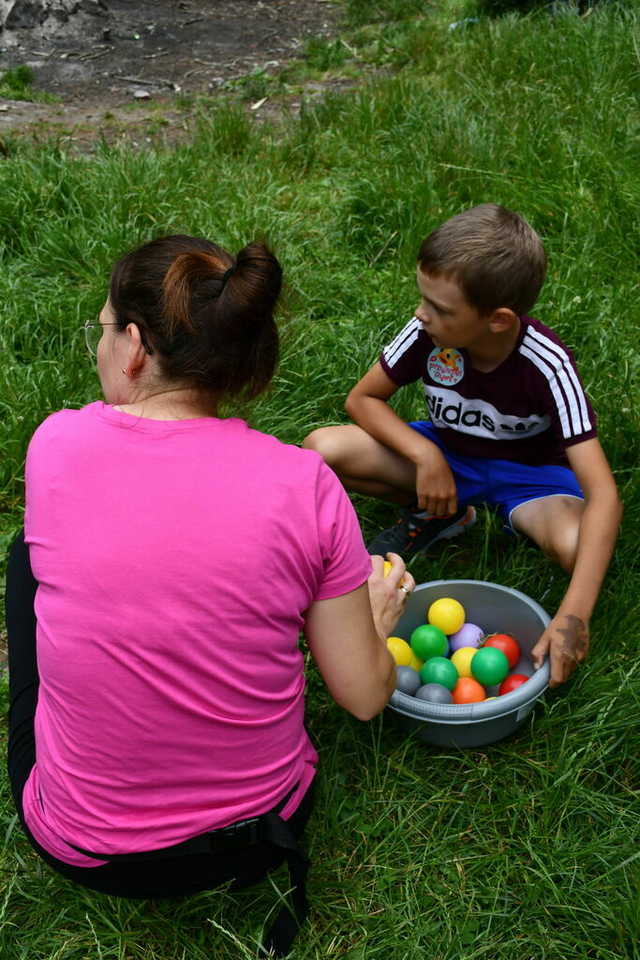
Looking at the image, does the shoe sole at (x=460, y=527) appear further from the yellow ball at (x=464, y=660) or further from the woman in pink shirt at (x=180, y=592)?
the woman in pink shirt at (x=180, y=592)

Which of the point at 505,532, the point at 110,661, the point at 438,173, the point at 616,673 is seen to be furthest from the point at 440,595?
the point at 438,173

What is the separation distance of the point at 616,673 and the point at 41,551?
1.32 meters

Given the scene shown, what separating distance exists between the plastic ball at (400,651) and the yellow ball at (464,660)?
111mm

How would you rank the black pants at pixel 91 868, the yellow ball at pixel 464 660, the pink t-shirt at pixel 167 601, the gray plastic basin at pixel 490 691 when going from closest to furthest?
→ 1. the pink t-shirt at pixel 167 601
2. the black pants at pixel 91 868
3. the gray plastic basin at pixel 490 691
4. the yellow ball at pixel 464 660

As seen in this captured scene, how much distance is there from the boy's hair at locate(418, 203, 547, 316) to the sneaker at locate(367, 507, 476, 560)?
0.66 m

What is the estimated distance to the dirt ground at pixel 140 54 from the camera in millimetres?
5160

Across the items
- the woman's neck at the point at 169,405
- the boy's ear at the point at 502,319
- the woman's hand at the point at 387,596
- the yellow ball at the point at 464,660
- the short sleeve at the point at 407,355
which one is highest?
the woman's neck at the point at 169,405

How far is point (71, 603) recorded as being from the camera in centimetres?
139

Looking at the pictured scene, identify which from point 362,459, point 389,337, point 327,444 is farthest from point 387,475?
point 389,337

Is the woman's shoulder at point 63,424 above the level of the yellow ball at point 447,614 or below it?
above

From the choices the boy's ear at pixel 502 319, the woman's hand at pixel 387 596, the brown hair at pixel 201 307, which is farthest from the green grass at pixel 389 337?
the brown hair at pixel 201 307

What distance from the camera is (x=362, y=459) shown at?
264 cm

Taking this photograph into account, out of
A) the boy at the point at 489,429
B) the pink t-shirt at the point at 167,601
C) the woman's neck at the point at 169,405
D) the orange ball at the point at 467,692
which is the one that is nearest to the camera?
the pink t-shirt at the point at 167,601

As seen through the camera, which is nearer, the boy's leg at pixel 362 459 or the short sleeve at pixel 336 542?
the short sleeve at pixel 336 542
